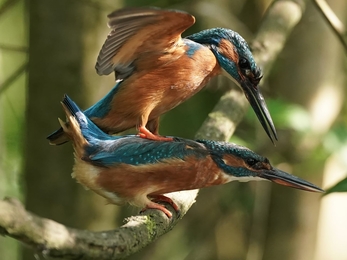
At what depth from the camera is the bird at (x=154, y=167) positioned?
7.49 feet

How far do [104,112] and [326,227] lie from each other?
3.18 metres

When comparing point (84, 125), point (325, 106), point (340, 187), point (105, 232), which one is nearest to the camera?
point (105, 232)

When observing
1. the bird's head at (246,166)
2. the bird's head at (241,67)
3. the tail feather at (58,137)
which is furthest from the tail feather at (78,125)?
the bird's head at (241,67)

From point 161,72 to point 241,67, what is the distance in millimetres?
324

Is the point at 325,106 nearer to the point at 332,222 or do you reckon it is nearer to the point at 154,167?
the point at 332,222

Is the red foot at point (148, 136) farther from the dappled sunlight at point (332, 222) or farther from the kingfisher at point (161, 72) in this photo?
the dappled sunlight at point (332, 222)

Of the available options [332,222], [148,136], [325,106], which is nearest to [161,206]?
[148,136]

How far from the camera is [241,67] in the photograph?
2586 millimetres

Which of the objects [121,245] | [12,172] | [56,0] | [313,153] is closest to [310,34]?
[313,153]

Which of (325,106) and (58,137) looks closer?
(58,137)

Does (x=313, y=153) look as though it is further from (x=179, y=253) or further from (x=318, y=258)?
(x=179, y=253)

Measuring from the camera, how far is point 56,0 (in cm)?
379

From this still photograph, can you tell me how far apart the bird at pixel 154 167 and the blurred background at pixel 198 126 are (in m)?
0.77

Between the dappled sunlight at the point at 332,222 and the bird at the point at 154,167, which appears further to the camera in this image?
the dappled sunlight at the point at 332,222
